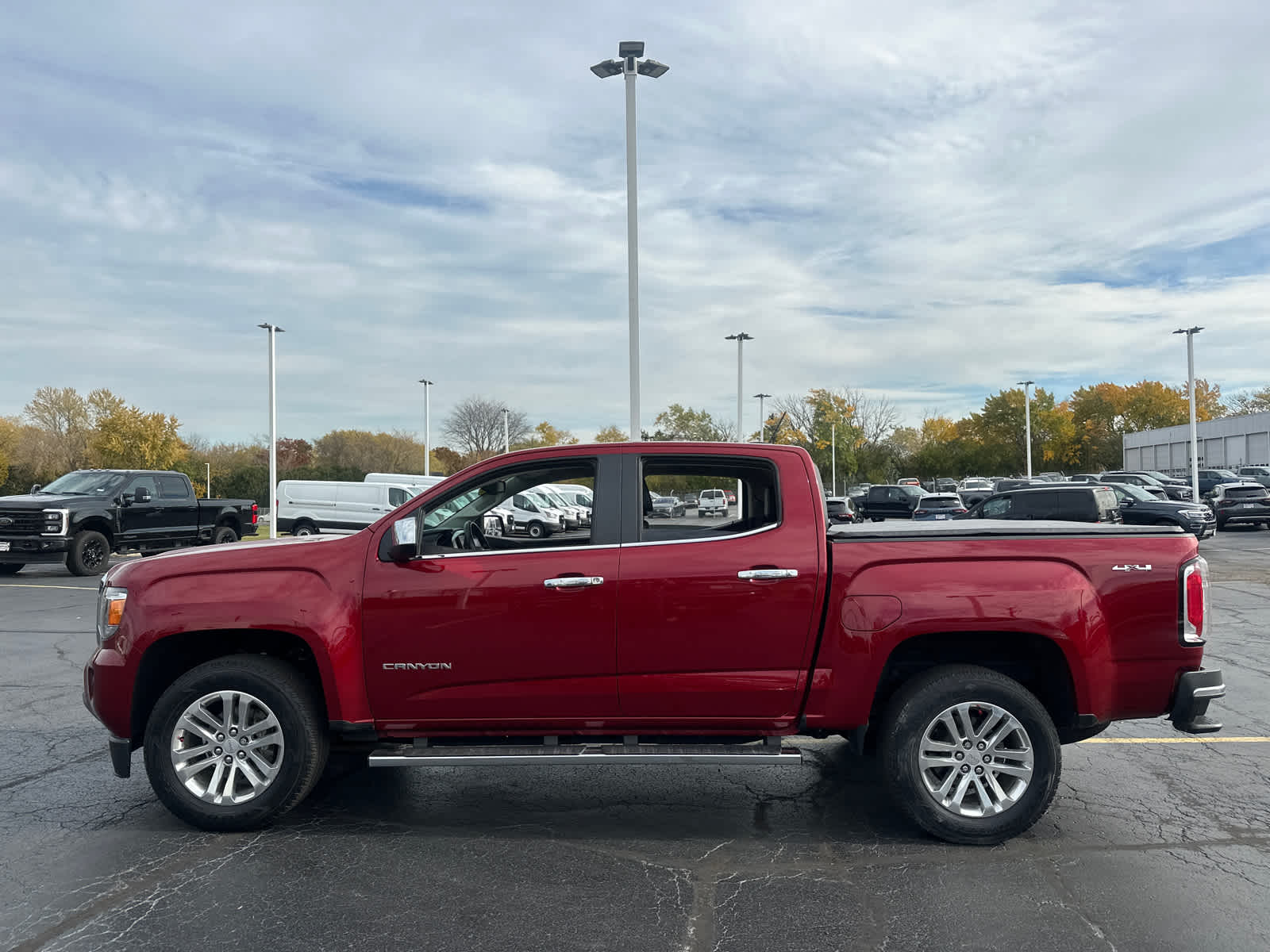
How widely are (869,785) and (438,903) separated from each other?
8.79 ft

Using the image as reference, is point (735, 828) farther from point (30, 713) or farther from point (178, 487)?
point (178, 487)

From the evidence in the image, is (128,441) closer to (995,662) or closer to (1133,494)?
(1133,494)

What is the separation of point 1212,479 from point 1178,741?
47593 mm

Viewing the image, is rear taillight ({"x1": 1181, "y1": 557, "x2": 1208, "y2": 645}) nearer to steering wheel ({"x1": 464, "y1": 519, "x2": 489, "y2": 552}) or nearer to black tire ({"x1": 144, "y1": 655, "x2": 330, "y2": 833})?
steering wheel ({"x1": 464, "y1": 519, "x2": 489, "y2": 552})

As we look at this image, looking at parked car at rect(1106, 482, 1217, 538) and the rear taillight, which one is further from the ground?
the rear taillight

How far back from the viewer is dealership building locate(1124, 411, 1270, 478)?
71.8 meters

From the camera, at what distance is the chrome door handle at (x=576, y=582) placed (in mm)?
4582

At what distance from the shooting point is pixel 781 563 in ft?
15.0

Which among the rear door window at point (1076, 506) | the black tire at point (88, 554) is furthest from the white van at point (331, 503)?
the rear door window at point (1076, 506)

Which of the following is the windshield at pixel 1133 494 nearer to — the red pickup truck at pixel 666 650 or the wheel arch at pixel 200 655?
the red pickup truck at pixel 666 650

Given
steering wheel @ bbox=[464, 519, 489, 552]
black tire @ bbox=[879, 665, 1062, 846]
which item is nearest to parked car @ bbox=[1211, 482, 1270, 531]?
black tire @ bbox=[879, 665, 1062, 846]

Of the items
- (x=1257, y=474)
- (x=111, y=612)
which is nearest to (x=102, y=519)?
(x=111, y=612)

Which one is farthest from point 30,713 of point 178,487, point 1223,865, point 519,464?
point 178,487

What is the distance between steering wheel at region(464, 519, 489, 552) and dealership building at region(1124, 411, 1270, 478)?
246ft
